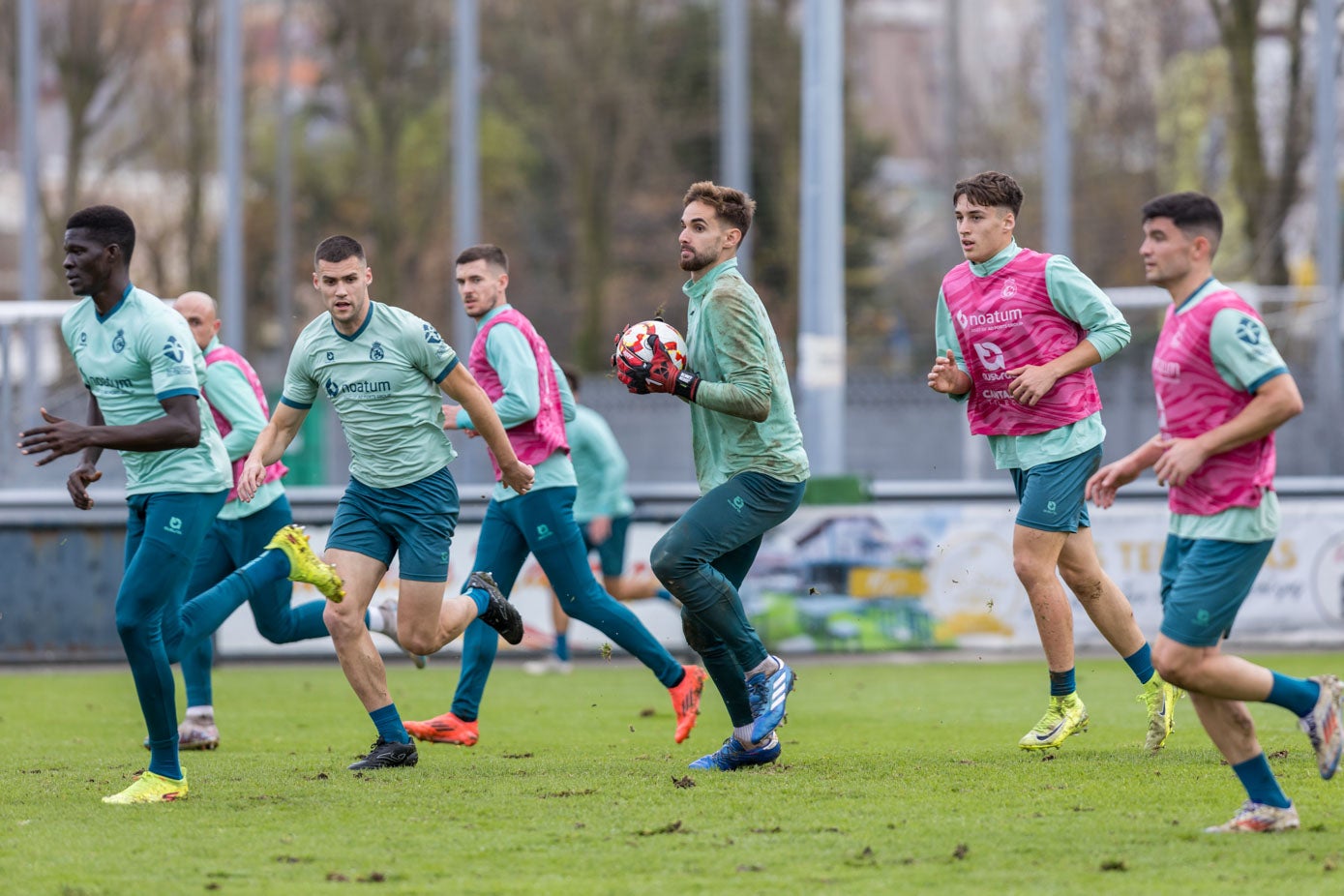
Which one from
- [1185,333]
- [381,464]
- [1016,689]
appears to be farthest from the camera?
[1016,689]

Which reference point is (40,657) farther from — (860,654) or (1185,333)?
(1185,333)

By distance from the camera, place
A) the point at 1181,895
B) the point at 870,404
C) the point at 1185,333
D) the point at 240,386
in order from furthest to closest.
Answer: the point at 870,404, the point at 240,386, the point at 1185,333, the point at 1181,895

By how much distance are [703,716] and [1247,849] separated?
4.57 metres

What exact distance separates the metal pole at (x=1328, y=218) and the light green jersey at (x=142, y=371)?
14086mm

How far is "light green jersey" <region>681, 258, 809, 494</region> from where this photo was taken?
6820mm

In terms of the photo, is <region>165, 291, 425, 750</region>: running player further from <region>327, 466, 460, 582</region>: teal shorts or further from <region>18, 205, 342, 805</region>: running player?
<region>18, 205, 342, 805</region>: running player

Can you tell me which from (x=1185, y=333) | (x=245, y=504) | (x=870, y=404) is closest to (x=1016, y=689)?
(x=245, y=504)

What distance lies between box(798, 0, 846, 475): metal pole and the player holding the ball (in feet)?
21.8

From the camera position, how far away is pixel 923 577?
13.5 metres

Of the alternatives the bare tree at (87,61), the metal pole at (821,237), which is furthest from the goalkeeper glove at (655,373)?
the bare tree at (87,61)

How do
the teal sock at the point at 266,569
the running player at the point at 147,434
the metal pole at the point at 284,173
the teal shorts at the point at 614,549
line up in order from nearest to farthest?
the running player at the point at 147,434 → the teal sock at the point at 266,569 → the teal shorts at the point at 614,549 → the metal pole at the point at 284,173

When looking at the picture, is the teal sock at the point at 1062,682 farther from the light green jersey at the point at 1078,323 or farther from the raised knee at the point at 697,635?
the raised knee at the point at 697,635

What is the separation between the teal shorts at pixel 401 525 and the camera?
7.45 m

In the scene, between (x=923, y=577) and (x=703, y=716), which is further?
(x=923, y=577)
